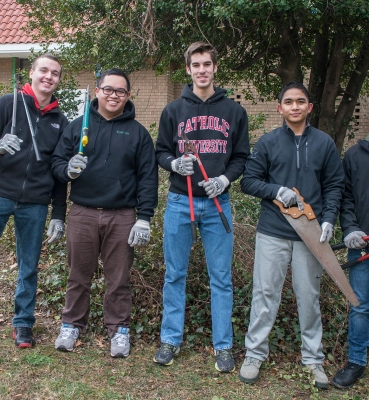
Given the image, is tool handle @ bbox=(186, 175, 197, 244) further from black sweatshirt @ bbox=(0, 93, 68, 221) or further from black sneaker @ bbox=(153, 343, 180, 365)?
black sweatshirt @ bbox=(0, 93, 68, 221)

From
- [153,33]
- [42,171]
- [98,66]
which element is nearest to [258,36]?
[153,33]

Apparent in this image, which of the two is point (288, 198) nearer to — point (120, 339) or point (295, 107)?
point (295, 107)

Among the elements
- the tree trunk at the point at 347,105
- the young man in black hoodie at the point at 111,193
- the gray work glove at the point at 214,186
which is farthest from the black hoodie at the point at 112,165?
the tree trunk at the point at 347,105

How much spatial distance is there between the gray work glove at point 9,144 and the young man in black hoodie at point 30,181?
0.25 feet

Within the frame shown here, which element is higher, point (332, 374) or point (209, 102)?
point (209, 102)

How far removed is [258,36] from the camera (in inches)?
270

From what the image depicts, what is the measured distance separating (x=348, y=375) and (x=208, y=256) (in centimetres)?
132

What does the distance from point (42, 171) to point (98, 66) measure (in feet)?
10.6

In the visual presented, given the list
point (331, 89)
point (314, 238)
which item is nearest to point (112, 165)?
point (314, 238)

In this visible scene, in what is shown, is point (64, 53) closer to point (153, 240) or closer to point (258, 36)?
point (258, 36)

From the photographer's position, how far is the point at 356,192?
12.3 feet

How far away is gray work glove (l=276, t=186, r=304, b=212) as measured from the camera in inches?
140

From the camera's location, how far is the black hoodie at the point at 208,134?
381 centimetres

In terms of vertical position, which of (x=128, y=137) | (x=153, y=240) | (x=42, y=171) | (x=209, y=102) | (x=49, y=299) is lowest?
(x=49, y=299)
